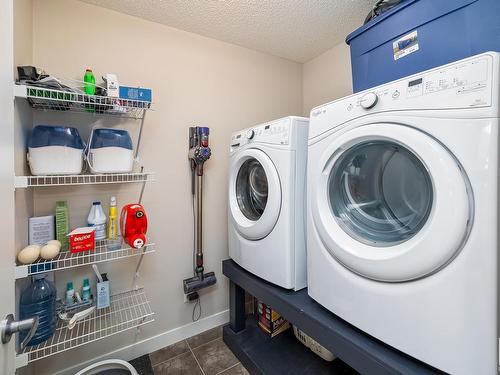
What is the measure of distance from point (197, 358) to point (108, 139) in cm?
139

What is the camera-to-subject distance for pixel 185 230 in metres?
1.65

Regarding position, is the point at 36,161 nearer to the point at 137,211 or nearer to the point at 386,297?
the point at 137,211

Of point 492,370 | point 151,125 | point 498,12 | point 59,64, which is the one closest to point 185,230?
point 151,125

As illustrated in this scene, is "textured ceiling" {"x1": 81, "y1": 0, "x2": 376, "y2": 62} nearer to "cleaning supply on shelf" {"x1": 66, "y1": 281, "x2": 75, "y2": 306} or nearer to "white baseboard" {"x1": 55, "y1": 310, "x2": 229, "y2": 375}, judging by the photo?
"cleaning supply on shelf" {"x1": 66, "y1": 281, "x2": 75, "y2": 306}

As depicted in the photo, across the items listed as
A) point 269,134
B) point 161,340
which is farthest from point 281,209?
point 161,340

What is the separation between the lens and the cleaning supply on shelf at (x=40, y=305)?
105 centimetres

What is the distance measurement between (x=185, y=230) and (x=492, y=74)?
5.24 ft

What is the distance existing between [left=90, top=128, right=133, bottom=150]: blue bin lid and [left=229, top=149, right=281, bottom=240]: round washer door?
63cm

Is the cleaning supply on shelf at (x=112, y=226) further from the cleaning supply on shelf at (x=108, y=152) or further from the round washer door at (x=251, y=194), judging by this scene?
the round washer door at (x=251, y=194)

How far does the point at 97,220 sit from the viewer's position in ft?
4.15

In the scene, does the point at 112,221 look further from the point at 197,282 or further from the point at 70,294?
the point at 197,282

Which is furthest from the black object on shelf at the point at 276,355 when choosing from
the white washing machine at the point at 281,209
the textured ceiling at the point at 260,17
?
the textured ceiling at the point at 260,17

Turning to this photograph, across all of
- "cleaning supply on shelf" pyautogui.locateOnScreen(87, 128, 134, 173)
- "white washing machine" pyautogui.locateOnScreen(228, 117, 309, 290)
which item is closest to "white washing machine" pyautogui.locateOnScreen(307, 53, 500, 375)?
"white washing machine" pyautogui.locateOnScreen(228, 117, 309, 290)

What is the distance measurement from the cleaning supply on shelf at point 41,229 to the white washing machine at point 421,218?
1262 millimetres
